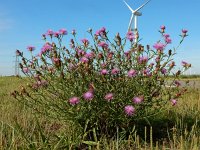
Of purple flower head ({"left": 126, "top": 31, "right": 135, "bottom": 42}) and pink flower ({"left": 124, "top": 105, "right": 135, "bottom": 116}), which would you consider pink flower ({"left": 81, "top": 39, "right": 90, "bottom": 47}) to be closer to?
purple flower head ({"left": 126, "top": 31, "right": 135, "bottom": 42})

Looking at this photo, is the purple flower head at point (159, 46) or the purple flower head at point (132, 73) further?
the purple flower head at point (159, 46)

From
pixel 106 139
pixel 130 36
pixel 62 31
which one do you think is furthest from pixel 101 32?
pixel 106 139

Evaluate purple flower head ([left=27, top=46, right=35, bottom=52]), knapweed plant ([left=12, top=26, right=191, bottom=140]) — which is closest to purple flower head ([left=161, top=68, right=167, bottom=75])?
knapweed plant ([left=12, top=26, right=191, bottom=140])

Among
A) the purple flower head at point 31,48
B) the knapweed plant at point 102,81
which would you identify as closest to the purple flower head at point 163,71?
the knapweed plant at point 102,81

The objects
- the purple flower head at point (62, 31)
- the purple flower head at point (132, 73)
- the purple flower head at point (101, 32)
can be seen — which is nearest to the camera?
the purple flower head at point (132, 73)

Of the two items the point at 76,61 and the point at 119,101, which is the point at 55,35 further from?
the point at 119,101

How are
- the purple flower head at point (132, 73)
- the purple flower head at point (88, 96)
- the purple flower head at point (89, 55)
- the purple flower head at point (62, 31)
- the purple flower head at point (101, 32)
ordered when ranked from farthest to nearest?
the purple flower head at point (62, 31), the purple flower head at point (101, 32), the purple flower head at point (89, 55), the purple flower head at point (132, 73), the purple flower head at point (88, 96)

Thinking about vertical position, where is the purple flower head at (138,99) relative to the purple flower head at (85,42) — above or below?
below

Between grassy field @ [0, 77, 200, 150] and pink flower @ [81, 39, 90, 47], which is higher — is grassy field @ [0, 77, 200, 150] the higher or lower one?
the lower one

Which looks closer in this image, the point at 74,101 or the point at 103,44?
the point at 74,101

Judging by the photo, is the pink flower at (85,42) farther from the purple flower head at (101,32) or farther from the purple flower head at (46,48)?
the purple flower head at (46,48)

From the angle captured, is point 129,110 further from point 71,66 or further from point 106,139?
point 71,66

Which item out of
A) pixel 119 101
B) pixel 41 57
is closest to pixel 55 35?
pixel 41 57

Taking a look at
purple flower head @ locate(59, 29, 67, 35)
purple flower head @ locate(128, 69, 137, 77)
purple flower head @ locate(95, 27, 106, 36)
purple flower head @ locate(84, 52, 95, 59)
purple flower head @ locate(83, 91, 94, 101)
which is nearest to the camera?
purple flower head @ locate(83, 91, 94, 101)
